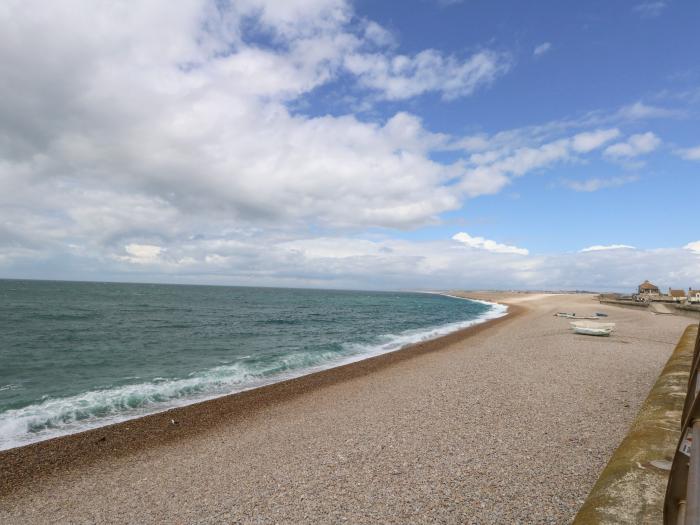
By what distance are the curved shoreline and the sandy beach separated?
52mm

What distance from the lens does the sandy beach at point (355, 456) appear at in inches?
230

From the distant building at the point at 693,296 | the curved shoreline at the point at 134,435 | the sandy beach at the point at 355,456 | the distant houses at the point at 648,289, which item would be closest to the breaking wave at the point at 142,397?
the curved shoreline at the point at 134,435

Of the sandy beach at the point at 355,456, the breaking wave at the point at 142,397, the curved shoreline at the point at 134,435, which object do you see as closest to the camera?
the sandy beach at the point at 355,456

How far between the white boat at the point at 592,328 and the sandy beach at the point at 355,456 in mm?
10148

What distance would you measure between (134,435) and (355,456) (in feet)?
21.7

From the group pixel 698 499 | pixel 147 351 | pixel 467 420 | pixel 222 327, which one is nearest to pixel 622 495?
pixel 698 499

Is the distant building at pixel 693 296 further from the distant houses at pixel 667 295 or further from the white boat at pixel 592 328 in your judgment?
the white boat at pixel 592 328

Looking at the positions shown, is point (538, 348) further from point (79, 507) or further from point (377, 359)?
point (79, 507)

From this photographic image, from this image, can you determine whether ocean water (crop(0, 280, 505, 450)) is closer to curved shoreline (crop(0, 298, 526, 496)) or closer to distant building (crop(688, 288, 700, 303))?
curved shoreline (crop(0, 298, 526, 496))

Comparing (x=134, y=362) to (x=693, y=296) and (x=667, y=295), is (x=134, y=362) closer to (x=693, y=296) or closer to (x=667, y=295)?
(x=693, y=296)

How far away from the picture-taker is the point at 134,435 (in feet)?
34.1

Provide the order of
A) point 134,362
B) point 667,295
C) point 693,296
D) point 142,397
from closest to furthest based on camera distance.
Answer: point 142,397 → point 134,362 → point 693,296 → point 667,295

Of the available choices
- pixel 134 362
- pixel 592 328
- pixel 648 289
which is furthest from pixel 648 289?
pixel 134 362

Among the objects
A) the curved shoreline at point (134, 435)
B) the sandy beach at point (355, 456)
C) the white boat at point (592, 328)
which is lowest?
the curved shoreline at point (134, 435)
